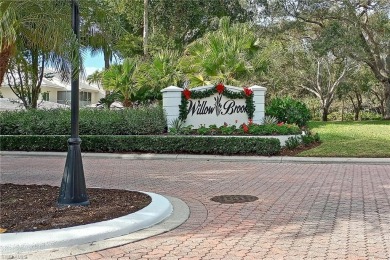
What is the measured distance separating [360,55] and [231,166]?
18.3 m

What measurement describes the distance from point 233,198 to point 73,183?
2859 millimetres

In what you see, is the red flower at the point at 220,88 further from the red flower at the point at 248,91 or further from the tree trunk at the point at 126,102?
the tree trunk at the point at 126,102

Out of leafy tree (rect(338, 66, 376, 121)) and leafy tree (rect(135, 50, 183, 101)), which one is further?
leafy tree (rect(338, 66, 376, 121))

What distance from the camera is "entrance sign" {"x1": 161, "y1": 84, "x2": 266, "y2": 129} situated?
18.3 metres

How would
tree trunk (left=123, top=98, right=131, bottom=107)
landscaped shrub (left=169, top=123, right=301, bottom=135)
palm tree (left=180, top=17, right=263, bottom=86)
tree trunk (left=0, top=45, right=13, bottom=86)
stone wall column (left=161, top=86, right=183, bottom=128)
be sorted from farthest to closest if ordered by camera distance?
tree trunk (left=123, top=98, right=131, bottom=107) < palm tree (left=180, top=17, right=263, bottom=86) < stone wall column (left=161, top=86, right=183, bottom=128) < landscaped shrub (left=169, top=123, right=301, bottom=135) < tree trunk (left=0, top=45, right=13, bottom=86)

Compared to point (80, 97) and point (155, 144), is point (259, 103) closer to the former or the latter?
point (155, 144)

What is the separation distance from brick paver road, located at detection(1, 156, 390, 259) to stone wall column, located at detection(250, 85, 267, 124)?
4.91m

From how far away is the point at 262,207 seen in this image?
7.19m

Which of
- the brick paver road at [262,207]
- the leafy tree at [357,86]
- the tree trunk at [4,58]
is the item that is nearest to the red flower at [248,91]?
the brick paver road at [262,207]

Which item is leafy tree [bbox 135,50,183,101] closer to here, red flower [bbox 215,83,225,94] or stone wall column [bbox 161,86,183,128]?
stone wall column [bbox 161,86,183,128]

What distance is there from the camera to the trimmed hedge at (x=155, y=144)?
15336 millimetres

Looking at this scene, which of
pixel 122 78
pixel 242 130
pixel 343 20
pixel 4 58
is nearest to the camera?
pixel 4 58

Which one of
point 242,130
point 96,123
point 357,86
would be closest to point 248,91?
point 242,130

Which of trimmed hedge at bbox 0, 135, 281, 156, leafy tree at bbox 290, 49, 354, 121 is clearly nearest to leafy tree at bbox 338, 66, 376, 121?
leafy tree at bbox 290, 49, 354, 121
